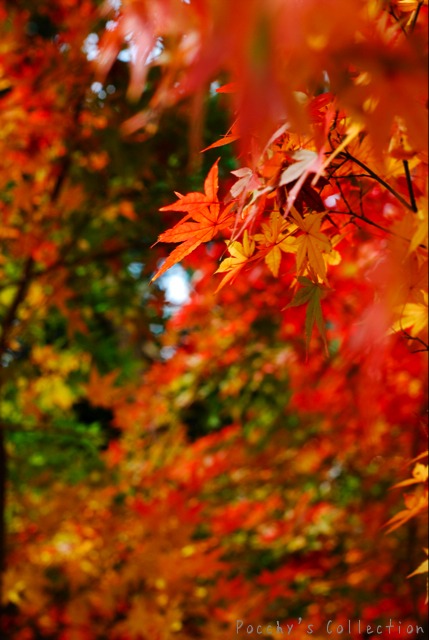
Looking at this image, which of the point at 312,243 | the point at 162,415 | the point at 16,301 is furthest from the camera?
the point at 162,415

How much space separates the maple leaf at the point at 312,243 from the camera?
72cm

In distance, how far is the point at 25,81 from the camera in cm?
242

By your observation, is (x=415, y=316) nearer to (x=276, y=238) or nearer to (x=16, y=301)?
(x=276, y=238)

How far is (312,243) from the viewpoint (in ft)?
2.45

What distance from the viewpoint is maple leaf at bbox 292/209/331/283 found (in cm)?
72

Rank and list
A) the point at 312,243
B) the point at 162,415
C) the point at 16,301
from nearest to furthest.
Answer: the point at 312,243
the point at 16,301
the point at 162,415

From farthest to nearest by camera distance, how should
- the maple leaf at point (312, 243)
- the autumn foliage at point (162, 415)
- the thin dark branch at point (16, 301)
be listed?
the thin dark branch at point (16, 301)
the autumn foliage at point (162, 415)
the maple leaf at point (312, 243)

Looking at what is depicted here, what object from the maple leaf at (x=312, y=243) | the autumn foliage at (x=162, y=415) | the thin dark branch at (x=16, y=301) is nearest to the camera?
the maple leaf at (x=312, y=243)

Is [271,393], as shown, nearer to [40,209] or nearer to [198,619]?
[198,619]

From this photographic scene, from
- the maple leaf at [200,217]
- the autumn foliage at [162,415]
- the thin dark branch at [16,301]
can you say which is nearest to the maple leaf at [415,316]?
the maple leaf at [200,217]

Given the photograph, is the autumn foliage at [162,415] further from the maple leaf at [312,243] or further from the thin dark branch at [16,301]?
the maple leaf at [312,243]

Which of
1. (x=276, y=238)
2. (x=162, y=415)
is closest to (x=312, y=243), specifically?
(x=276, y=238)

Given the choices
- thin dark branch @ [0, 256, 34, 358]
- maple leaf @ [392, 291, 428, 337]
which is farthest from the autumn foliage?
maple leaf @ [392, 291, 428, 337]

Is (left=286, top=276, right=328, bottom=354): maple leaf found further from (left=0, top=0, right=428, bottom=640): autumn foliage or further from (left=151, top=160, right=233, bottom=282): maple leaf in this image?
(left=0, top=0, right=428, bottom=640): autumn foliage
